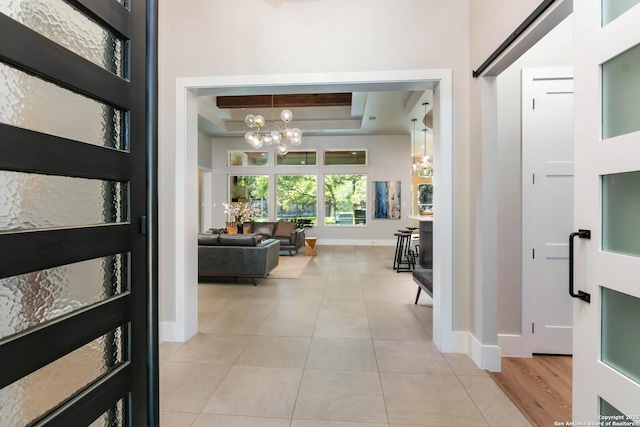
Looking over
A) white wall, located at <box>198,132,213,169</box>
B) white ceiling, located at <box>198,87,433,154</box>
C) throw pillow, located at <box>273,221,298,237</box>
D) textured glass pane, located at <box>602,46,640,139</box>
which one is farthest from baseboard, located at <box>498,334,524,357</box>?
white wall, located at <box>198,132,213,169</box>

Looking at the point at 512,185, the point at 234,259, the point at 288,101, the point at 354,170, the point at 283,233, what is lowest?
the point at 234,259

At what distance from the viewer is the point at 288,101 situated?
8164 mm

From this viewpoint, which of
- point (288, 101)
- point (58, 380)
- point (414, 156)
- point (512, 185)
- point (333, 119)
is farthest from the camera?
point (414, 156)

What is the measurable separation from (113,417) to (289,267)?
543cm

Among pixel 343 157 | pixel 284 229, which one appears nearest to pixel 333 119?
pixel 343 157

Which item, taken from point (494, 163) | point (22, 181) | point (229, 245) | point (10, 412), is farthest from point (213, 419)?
point (229, 245)

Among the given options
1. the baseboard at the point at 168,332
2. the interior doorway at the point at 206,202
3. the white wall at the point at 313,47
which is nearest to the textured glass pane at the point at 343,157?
the interior doorway at the point at 206,202

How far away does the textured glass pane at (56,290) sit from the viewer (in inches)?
30.2

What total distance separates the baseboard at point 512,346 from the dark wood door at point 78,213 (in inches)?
109

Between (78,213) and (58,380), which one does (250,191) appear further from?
(58,380)

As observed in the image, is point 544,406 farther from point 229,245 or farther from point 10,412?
point 229,245

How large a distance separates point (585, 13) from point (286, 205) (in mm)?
9413

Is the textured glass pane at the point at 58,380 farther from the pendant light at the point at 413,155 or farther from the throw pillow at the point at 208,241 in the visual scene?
A: the pendant light at the point at 413,155

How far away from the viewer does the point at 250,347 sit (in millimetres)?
2785
